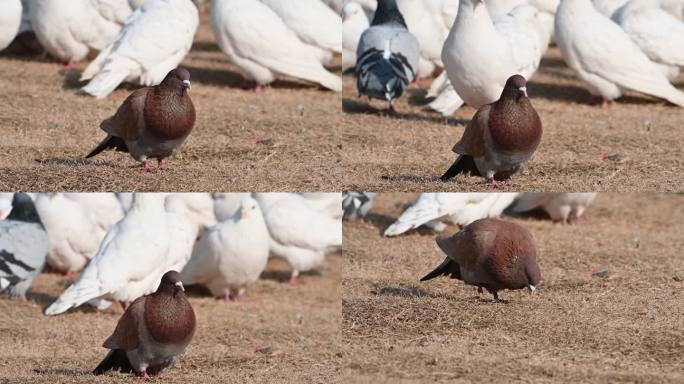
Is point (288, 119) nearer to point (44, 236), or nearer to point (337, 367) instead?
point (44, 236)

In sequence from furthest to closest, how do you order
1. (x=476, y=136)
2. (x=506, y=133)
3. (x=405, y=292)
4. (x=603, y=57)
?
(x=603, y=57)
(x=405, y=292)
(x=476, y=136)
(x=506, y=133)

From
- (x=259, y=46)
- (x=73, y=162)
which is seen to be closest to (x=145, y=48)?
(x=259, y=46)

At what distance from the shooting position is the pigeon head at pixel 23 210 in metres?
Result: 10.9

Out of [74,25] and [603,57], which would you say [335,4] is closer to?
[74,25]

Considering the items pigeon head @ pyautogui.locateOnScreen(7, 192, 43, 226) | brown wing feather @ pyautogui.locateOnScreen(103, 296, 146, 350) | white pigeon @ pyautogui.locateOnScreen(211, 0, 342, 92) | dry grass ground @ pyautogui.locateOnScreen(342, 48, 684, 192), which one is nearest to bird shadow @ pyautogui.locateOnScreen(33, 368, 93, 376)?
brown wing feather @ pyautogui.locateOnScreen(103, 296, 146, 350)

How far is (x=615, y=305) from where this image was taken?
858 cm

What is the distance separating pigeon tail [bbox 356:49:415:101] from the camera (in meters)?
11.2

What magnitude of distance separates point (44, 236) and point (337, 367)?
3.72m

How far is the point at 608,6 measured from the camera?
13.7 m

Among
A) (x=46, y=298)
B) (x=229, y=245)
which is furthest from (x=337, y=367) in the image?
(x=46, y=298)

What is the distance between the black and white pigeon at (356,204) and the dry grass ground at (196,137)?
525 mm

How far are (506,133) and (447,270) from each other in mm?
1056

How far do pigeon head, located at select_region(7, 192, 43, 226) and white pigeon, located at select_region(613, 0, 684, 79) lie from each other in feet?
20.5

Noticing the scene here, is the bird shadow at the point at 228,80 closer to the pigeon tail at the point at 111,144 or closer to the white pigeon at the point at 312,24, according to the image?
the white pigeon at the point at 312,24
